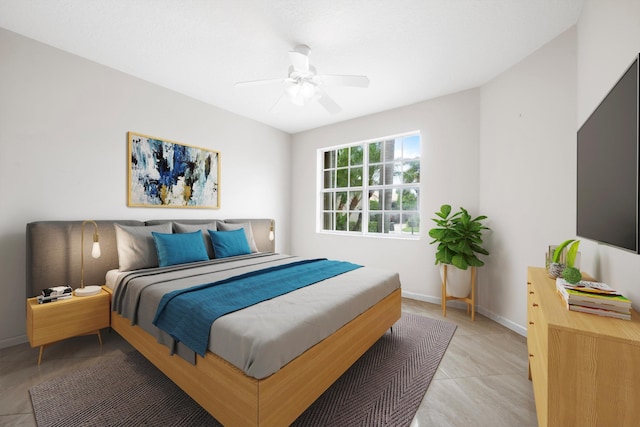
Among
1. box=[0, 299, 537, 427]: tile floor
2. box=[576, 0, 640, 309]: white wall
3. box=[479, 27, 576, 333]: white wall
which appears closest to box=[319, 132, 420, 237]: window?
box=[479, 27, 576, 333]: white wall

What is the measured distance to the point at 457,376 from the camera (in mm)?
1938

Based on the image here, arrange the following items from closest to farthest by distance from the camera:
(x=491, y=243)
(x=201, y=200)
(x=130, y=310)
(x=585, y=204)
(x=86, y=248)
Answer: (x=585, y=204) < (x=130, y=310) < (x=86, y=248) < (x=491, y=243) < (x=201, y=200)

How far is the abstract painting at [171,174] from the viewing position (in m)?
3.01

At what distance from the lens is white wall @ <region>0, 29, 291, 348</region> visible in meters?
2.25

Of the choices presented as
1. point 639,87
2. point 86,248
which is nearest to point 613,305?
point 639,87

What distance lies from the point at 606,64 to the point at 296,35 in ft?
7.12

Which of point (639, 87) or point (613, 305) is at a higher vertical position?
point (639, 87)

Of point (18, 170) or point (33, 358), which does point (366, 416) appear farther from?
point (18, 170)

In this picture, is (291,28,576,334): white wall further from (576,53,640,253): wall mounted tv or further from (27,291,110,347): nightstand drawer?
(27,291,110,347): nightstand drawer

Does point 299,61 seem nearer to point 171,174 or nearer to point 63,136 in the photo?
point 171,174

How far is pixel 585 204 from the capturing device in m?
1.51

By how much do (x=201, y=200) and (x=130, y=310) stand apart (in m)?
1.87

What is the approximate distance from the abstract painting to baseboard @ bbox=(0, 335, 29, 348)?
149 centimetres

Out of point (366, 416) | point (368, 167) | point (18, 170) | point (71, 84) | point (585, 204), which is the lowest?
point (366, 416)
